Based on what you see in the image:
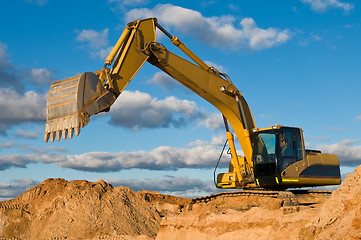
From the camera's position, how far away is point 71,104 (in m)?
9.85

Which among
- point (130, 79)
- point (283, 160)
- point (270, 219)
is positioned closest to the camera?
point (270, 219)

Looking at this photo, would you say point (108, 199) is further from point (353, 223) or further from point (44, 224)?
point (353, 223)

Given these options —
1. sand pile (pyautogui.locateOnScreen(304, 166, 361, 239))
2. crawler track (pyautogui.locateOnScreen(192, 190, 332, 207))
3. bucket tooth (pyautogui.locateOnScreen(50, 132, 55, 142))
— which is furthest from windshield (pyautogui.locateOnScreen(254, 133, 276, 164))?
bucket tooth (pyautogui.locateOnScreen(50, 132, 55, 142))

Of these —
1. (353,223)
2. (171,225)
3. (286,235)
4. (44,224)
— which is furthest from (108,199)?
(353,223)

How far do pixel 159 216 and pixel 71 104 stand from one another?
15.2m

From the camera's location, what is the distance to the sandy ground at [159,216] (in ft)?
29.0

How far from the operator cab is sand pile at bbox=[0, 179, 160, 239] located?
9.85 m

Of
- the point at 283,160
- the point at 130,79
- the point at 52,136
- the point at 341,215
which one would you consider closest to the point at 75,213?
the point at 130,79

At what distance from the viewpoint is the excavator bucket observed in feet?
32.1

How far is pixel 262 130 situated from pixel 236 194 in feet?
6.50

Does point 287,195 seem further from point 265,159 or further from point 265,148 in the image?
point 265,148

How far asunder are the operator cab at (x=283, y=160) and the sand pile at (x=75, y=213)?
32.3ft

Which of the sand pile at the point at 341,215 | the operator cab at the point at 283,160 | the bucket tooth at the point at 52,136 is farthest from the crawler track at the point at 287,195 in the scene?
the bucket tooth at the point at 52,136

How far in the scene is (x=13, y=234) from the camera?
21.1m
